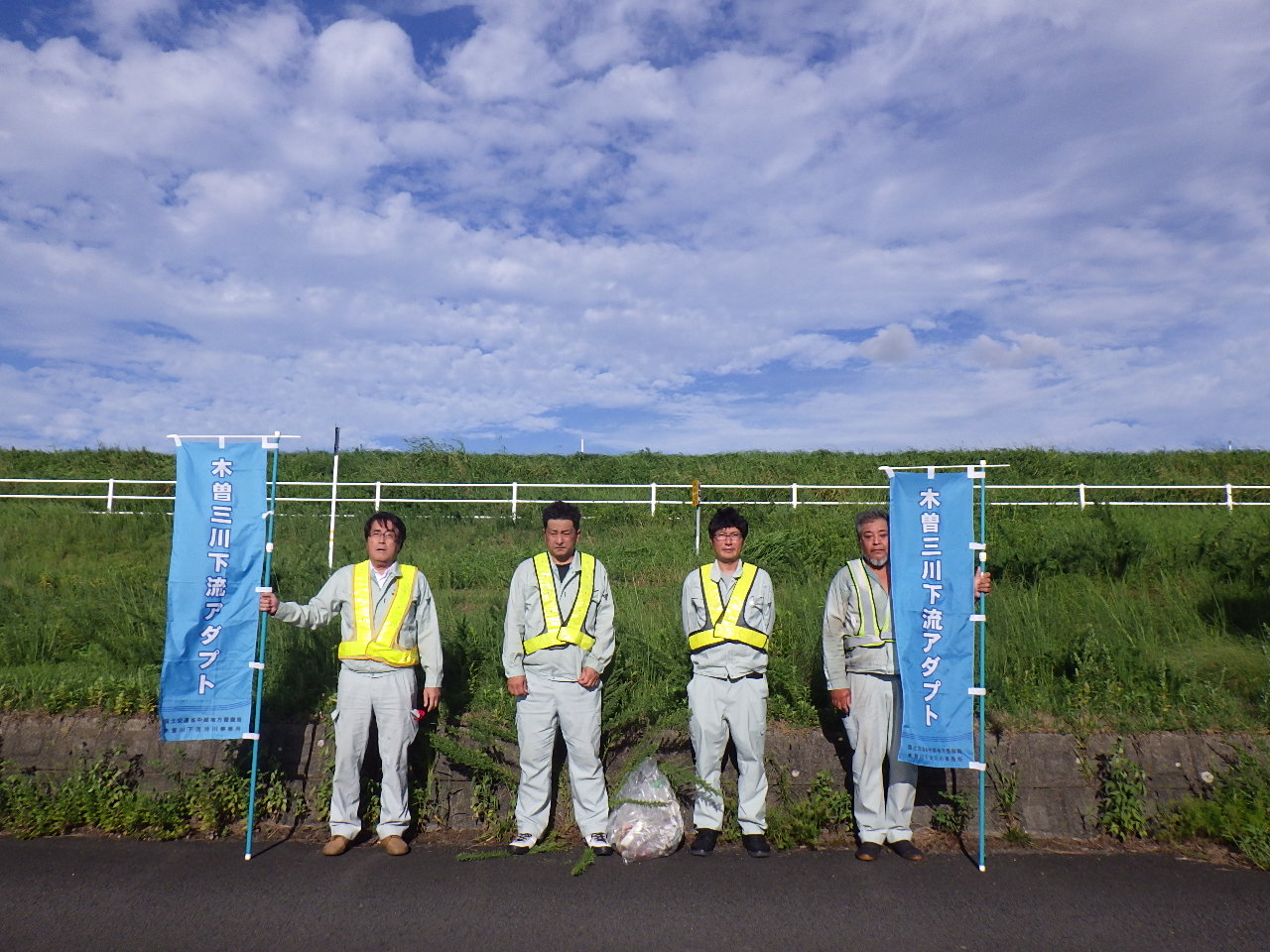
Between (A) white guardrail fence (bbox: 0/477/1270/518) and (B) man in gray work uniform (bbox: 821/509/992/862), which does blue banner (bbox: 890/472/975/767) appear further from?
(A) white guardrail fence (bbox: 0/477/1270/518)

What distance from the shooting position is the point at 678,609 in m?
7.08

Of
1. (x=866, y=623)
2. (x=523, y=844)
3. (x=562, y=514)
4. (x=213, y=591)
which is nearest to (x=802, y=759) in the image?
(x=866, y=623)

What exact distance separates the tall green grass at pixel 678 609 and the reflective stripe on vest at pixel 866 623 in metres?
0.73

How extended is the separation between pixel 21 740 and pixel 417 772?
8.04ft

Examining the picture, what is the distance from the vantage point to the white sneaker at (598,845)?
4367 mm

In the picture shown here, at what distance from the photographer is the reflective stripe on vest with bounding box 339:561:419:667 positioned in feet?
14.5

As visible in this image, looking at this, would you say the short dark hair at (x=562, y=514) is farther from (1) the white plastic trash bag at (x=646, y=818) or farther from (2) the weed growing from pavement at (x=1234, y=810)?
(2) the weed growing from pavement at (x=1234, y=810)

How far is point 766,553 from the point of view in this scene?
11617 mm

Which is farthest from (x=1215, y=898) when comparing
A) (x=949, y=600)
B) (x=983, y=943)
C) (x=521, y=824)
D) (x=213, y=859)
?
(x=213, y=859)

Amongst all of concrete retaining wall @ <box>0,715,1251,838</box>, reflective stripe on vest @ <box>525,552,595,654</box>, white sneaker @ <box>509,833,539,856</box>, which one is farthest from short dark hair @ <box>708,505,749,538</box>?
white sneaker @ <box>509,833,539,856</box>

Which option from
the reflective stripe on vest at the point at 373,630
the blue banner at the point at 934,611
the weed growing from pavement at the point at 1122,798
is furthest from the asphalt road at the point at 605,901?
the reflective stripe on vest at the point at 373,630

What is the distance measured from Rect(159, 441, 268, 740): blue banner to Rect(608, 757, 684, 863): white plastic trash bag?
217 cm

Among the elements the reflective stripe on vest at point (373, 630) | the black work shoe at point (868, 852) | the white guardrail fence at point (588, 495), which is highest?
the white guardrail fence at point (588, 495)

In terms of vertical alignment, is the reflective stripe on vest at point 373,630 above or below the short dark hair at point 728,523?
below
